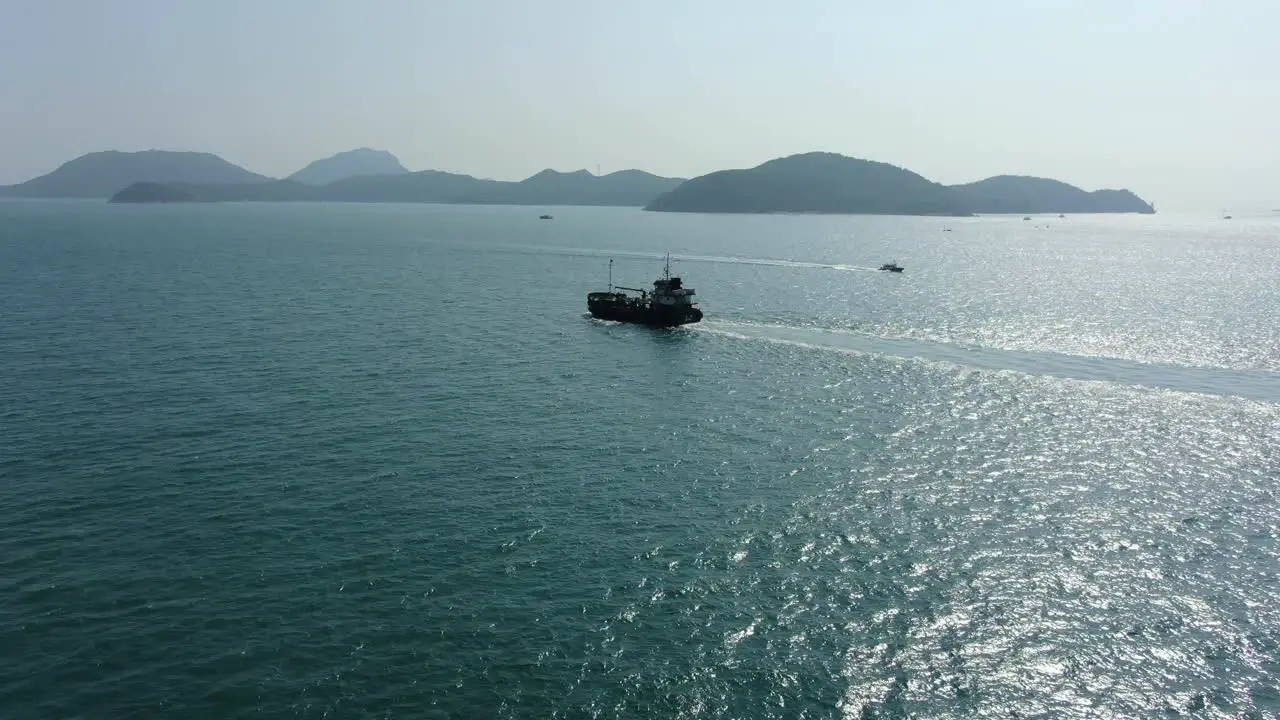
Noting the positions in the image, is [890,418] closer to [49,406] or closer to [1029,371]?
[1029,371]

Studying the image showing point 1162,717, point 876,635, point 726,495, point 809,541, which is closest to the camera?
point 1162,717

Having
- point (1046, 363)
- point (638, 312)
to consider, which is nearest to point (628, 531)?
point (1046, 363)

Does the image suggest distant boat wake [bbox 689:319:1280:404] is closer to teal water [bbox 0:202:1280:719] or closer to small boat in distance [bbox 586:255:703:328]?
teal water [bbox 0:202:1280:719]

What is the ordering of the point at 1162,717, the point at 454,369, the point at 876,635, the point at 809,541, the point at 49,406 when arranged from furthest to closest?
1. the point at 454,369
2. the point at 49,406
3. the point at 809,541
4. the point at 876,635
5. the point at 1162,717

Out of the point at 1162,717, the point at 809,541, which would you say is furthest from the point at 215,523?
the point at 1162,717

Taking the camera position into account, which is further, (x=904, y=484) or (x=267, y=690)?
(x=904, y=484)

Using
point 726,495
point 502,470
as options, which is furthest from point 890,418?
point 502,470
